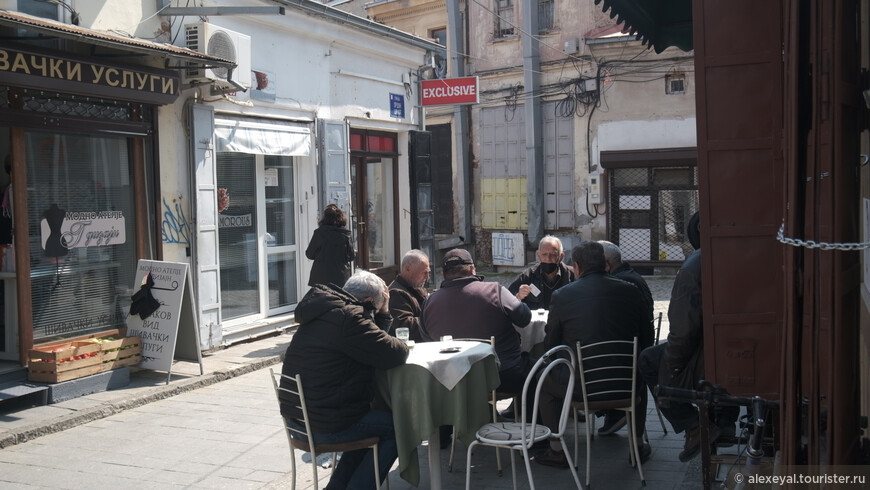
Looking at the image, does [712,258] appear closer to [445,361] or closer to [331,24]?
[445,361]

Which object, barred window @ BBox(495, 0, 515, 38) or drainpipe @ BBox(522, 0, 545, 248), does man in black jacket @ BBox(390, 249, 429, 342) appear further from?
barred window @ BBox(495, 0, 515, 38)

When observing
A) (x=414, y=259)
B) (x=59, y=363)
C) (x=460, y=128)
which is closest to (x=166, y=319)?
(x=59, y=363)

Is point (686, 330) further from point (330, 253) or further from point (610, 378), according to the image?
point (330, 253)

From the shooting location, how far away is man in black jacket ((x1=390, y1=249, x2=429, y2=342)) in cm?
631

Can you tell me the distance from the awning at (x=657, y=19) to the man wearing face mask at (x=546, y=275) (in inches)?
74.6

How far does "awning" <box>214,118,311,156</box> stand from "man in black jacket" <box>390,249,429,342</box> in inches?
154

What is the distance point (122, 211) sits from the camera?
8375 millimetres

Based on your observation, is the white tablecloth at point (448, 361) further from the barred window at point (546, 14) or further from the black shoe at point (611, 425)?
the barred window at point (546, 14)

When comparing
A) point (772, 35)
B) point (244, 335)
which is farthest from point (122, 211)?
point (772, 35)

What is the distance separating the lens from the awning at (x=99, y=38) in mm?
6338

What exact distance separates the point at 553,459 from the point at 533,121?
14.6 meters

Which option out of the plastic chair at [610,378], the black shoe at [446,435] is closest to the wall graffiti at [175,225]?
the black shoe at [446,435]

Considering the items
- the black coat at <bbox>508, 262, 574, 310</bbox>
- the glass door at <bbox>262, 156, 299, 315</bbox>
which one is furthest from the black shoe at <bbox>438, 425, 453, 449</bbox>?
the glass door at <bbox>262, 156, 299, 315</bbox>

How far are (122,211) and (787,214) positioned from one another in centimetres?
688
